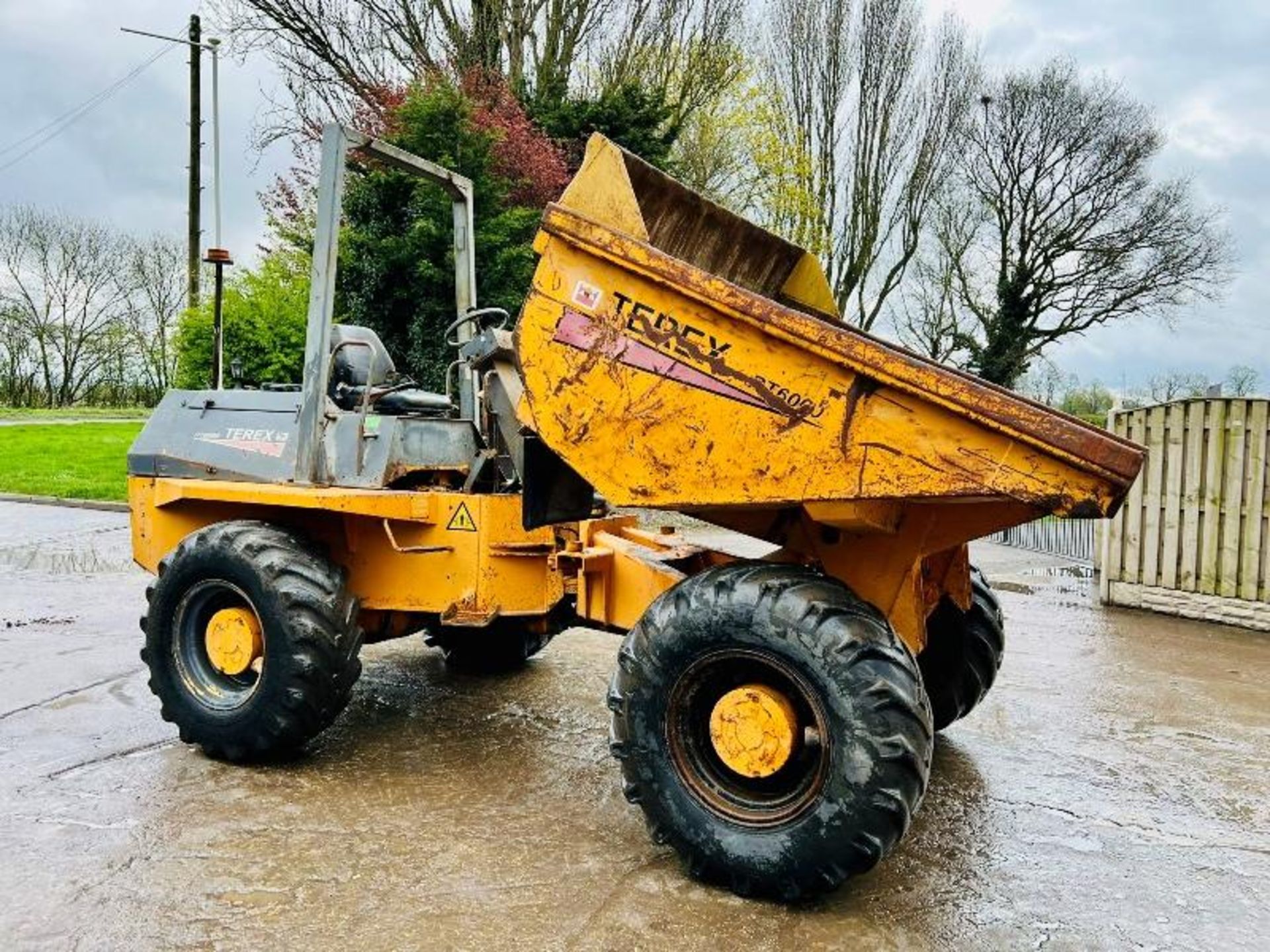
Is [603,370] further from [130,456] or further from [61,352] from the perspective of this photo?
[61,352]

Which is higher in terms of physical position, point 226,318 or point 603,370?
point 226,318

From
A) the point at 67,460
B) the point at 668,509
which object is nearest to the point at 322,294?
the point at 668,509

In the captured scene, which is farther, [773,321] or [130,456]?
[130,456]

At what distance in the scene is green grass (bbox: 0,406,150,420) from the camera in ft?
94.0

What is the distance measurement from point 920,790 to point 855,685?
1.17 ft

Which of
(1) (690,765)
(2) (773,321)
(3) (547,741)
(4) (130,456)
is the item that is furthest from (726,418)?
(4) (130,456)

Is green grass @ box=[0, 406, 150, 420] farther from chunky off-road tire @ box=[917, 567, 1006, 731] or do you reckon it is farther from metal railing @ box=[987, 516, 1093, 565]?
chunky off-road tire @ box=[917, 567, 1006, 731]

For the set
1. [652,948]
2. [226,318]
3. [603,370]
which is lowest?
[652,948]

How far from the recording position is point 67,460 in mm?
18234

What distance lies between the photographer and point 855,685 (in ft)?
10.1

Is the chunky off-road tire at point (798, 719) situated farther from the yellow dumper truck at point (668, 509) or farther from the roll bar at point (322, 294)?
the roll bar at point (322, 294)

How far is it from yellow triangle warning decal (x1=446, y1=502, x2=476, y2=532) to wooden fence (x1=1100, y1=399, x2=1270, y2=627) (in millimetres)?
5818

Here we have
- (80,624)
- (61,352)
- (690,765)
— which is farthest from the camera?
(61,352)

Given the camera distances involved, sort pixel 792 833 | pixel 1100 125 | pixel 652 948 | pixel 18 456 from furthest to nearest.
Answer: pixel 1100 125 → pixel 18 456 → pixel 792 833 → pixel 652 948
